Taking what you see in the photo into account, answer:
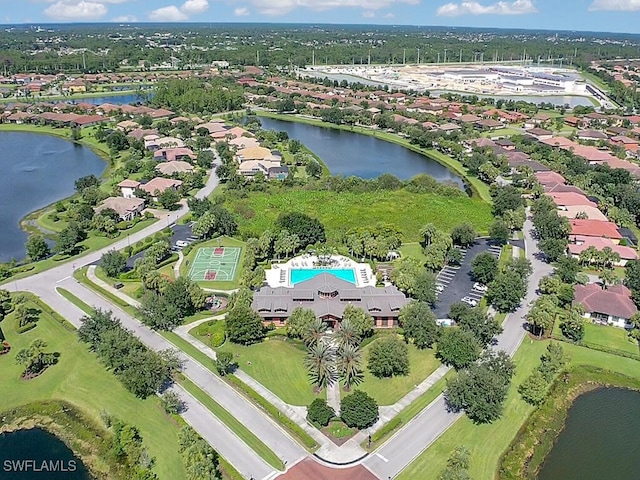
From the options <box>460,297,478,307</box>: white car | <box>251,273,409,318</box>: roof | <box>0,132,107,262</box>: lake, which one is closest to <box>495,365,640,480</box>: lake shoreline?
<box>460,297,478,307</box>: white car

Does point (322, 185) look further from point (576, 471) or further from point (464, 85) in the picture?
point (464, 85)

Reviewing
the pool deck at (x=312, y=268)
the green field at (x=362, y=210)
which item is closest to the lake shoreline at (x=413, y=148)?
the green field at (x=362, y=210)

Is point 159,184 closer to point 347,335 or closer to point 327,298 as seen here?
point 327,298

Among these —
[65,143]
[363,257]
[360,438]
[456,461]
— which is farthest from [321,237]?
[65,143]

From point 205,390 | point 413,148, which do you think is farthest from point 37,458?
point 413,148

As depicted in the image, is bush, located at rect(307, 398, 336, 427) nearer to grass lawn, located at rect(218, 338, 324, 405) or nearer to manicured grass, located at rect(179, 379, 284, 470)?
grass lawn, located at rect(218, 338, 324, 405)
